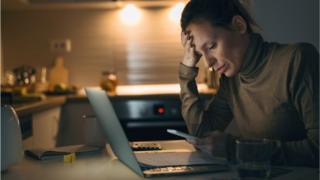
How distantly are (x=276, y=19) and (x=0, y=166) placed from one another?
806mm

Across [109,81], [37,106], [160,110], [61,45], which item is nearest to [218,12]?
[37,106]

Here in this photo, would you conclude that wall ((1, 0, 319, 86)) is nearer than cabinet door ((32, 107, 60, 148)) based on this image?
No

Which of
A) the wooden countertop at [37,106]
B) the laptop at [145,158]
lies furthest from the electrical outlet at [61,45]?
the laptop at [145,158]

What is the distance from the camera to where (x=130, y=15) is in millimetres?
3252

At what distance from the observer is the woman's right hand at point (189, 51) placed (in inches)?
52.3

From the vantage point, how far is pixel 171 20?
10.6ft

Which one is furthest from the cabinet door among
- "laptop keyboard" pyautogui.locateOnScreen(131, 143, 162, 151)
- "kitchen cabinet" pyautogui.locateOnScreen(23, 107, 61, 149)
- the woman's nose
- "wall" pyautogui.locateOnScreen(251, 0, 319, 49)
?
"wall" pyautogui.locateOnScreen(251, 0, 319, 49)

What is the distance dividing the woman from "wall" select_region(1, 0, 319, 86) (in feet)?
6.08

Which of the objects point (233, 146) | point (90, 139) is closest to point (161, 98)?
point (90, 139)

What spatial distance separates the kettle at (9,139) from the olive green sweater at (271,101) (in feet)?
1.57

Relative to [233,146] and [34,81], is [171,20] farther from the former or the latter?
[233,146]

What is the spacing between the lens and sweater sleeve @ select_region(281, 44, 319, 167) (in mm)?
1021

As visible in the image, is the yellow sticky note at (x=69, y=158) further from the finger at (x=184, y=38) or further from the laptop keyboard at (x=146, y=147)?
the finger at (x=184, y=38)

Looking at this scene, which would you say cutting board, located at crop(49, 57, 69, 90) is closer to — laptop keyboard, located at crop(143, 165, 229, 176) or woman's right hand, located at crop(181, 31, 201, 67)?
woman's right hand, located at crop(181, 31, 201, 67)
